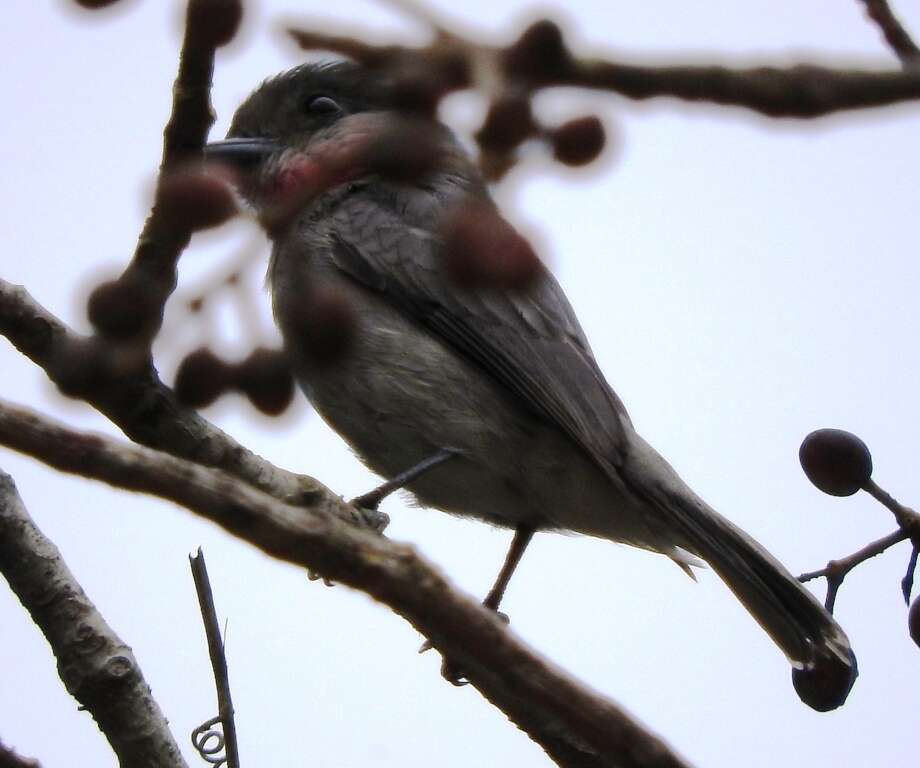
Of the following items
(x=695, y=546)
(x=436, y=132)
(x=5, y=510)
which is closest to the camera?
(x=436, y=132)

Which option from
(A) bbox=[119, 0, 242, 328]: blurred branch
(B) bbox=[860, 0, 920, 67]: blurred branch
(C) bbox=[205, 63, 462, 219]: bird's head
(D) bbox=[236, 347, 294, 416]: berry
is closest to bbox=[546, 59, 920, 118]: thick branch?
(B) bbox=[860, 0, 920, 67]: blurred branch


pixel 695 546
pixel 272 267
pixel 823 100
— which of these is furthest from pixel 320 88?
pixel 823 100

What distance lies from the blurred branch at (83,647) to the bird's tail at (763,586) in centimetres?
164

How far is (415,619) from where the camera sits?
156cm

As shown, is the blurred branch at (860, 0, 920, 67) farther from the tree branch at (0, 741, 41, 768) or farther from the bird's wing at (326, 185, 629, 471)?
the bird's wing at (326, 185, 629, 471)

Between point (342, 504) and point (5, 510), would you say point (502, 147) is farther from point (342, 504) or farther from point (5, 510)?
point (5, 510)

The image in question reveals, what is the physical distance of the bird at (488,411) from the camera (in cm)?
364

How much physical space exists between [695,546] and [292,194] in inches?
94.3

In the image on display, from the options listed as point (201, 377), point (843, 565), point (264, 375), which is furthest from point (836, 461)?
point (201, 377)

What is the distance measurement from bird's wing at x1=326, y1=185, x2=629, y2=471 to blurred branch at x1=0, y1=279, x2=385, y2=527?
3.56 feet

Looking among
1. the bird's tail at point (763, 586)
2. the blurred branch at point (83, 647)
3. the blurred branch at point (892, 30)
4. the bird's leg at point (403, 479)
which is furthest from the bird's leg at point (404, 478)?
the blurred branch at point (892, 30)

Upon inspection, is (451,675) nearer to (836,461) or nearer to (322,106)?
(836,461)

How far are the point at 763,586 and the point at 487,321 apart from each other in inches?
47.8

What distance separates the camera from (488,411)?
385 centimetres
